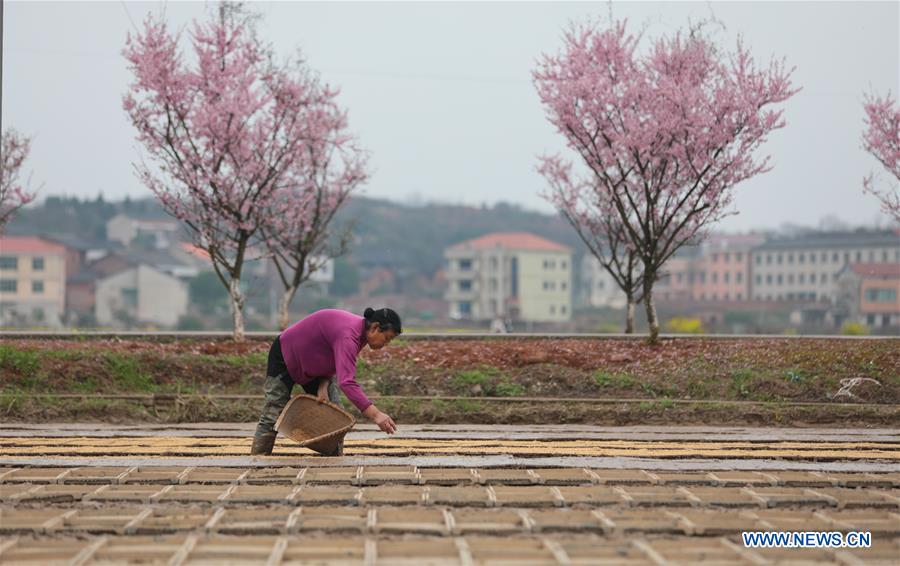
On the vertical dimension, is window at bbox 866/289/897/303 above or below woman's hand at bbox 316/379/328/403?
above

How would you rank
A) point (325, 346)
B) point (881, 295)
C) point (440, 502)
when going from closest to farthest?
1. point (440, 502)
2. point (325, 346)
3. point (881, 295)

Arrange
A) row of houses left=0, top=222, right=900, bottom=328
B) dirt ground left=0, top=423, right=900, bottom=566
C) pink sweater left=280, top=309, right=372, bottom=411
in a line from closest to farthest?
dirt ground left=0, top=423, right=900, bottom=566 → pink sweater left=280, top=309, right=372, bottom=411 → row of houses left=0, top=222, right=900, bottom=328

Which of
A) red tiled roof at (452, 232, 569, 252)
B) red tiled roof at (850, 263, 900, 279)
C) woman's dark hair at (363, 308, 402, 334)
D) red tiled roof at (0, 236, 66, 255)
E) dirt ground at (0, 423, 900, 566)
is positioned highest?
red tiled roof at (452, 232, 569, 252)

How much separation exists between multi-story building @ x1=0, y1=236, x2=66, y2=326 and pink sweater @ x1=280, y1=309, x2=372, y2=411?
61057mm

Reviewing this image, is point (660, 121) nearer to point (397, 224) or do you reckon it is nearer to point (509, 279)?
point (509, 279)

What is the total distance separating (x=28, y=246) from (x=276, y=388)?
64.7 m

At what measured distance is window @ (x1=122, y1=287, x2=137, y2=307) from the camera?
245ft

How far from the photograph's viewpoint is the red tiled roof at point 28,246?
68875 mm

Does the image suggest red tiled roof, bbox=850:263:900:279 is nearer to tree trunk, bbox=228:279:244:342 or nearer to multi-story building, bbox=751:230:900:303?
multi-story building, bbox=751:230:900:303

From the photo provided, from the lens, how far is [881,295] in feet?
193

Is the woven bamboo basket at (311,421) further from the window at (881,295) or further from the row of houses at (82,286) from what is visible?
the row of houses at (82,286)

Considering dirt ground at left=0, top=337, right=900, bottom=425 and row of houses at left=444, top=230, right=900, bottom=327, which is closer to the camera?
dirt ground at left=0, top=337, right=900, bottom=425

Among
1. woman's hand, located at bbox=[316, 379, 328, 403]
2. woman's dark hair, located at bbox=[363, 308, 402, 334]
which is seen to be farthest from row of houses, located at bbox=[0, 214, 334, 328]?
woman's dark hair, located at bbox=[363, 308, 402, 334]

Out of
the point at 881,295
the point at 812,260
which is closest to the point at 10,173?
the point at 881,295
